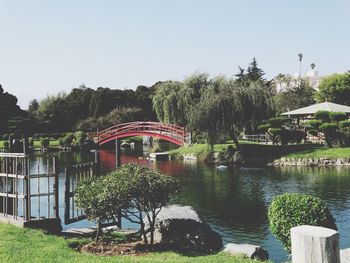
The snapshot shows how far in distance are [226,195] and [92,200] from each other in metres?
10.3

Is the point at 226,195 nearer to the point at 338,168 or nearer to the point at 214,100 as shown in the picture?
the point at 338,168

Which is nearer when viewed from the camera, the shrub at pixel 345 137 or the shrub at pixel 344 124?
the shrub at pixel 344 124

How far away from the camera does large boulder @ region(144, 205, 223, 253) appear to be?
941 cm

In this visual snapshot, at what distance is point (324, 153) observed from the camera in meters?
28.8

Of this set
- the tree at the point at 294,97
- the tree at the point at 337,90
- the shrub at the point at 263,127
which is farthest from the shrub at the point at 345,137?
the tree at the point at 337,90

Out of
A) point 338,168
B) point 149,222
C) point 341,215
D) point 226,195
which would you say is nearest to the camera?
point 149,222

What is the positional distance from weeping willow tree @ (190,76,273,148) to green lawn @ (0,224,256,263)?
72.9 feet

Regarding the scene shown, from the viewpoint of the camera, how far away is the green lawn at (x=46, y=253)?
7467mm

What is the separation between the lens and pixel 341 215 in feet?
46.8

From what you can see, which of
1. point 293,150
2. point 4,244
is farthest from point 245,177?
point 4,244

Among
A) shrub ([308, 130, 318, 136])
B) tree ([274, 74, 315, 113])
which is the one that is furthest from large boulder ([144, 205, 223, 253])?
tree ([274, 74, 315, 113])

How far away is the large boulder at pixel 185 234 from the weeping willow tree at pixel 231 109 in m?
20.9

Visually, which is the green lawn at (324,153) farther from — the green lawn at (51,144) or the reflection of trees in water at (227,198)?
the green lawn at (51,144)

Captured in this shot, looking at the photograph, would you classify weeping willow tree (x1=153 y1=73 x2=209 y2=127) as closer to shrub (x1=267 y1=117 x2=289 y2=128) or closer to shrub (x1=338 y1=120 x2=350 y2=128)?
shrub (x1=267 y1=117 x2=289 y2=128)
